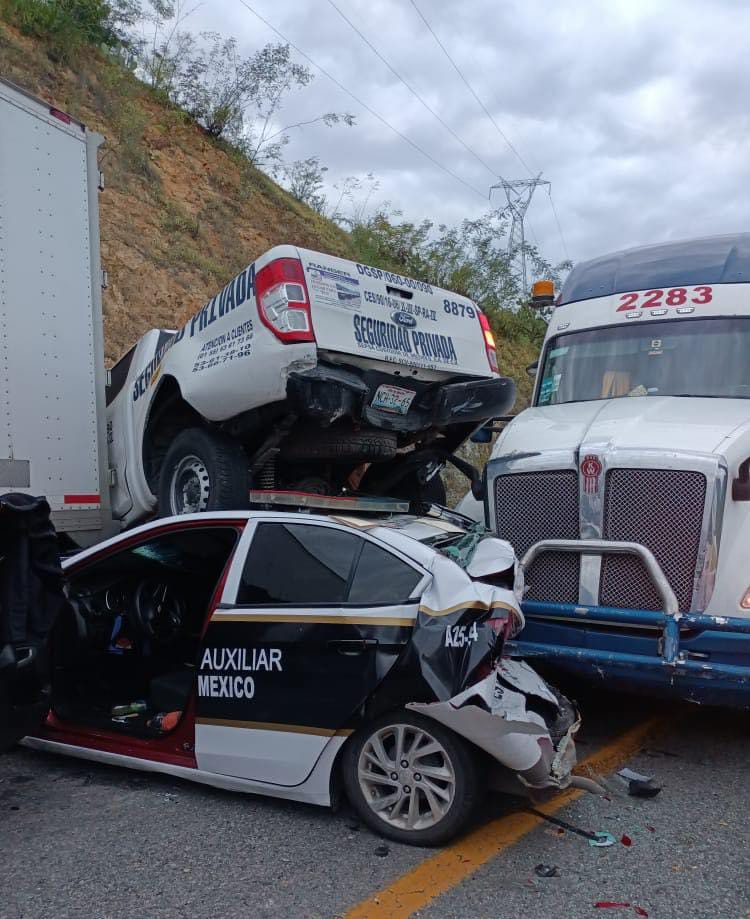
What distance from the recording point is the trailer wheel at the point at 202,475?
6070 millimetres

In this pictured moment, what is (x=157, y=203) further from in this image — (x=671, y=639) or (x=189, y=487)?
(x=671, y=639)

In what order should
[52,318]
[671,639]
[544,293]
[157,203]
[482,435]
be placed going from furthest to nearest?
[157,203], [544,293], [482,435], [52,318], [671,639]

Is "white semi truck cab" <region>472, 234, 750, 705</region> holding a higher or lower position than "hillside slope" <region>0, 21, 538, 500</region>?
lower

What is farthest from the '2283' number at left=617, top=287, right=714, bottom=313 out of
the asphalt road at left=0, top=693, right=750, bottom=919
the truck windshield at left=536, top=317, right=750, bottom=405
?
the asphalt road at left=0, top=693, right=750, bottom=919

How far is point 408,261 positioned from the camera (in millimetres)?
20984

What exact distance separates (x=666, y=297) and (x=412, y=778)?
4.20 meters

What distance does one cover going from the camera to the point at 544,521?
5387 millimetres

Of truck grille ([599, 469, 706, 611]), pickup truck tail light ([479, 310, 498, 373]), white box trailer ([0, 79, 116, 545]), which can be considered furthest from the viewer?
pickup truck tail light ([479, 310, 498, 373])

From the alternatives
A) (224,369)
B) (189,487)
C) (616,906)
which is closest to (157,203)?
(189,487)

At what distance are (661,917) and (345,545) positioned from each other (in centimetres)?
198

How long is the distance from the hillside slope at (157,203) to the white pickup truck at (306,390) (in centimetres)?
519

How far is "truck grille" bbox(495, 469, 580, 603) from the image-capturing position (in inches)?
205

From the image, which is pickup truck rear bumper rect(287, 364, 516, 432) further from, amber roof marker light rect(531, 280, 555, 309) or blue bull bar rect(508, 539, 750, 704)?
amber roof marker light rect(531, 280, 555, 309)

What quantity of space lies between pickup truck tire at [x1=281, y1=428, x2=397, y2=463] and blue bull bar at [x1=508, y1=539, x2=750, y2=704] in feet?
4.81
